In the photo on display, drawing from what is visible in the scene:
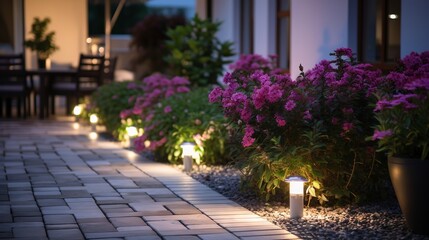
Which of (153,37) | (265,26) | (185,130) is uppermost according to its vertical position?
(153,37)

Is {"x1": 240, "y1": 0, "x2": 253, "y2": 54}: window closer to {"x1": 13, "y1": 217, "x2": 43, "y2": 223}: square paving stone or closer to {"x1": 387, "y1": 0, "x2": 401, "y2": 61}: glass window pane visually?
{"x1": 387, "y1": 0, "x2": 401, "y2": 61}: glass window pane

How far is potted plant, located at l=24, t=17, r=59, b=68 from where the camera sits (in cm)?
1602

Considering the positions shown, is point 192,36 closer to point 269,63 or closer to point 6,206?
point 269,63

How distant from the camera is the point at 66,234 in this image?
14.3ft

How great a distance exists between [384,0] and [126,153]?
3182mm

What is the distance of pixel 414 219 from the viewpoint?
4301 mm

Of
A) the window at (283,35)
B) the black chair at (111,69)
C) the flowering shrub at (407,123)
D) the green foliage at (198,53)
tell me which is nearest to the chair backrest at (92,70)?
the black chair at (111,69)

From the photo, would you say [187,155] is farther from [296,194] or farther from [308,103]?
[296,194]

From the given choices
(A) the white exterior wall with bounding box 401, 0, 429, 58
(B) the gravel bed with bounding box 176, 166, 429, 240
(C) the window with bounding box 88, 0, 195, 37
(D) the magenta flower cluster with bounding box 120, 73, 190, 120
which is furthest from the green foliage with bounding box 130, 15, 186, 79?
(B) the gravel bed with bounding box 176, 166, 429, 240

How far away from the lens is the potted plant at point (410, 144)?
418cm

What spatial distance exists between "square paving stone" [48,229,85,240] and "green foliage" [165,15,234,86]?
5941 millimetres

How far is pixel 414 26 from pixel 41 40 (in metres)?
11.4

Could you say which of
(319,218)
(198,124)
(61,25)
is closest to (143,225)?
(319,218)

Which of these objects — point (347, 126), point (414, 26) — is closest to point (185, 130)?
point (414, 26)
